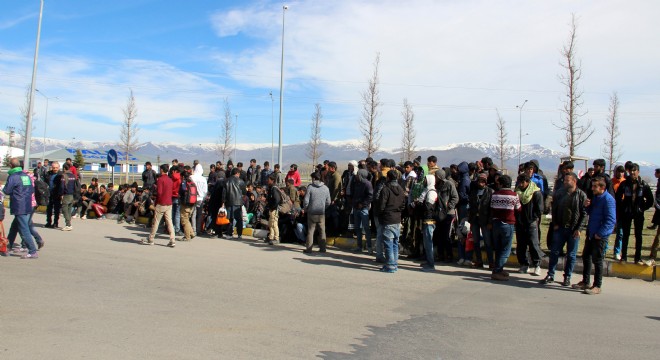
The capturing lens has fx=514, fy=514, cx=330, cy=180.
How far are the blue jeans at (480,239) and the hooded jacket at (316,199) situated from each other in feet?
11.3

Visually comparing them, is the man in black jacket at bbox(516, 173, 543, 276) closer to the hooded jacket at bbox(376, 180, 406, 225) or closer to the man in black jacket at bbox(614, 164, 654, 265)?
the man in black jacket at bbox(614, 164, 654, 265)

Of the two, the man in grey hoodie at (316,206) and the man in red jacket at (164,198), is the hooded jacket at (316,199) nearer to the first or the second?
the man in grey hoodie at (316,206)

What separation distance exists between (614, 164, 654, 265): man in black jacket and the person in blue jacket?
37.7ft

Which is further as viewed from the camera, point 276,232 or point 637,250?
point 276,232

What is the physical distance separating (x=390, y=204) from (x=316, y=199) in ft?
8.24

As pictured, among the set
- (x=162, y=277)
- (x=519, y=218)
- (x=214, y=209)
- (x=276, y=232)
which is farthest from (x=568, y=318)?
(x=214, y=209)

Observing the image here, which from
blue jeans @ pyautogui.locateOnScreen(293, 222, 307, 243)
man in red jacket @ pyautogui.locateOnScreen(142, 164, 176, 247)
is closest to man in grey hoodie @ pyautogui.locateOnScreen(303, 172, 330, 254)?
blue jeans @ pyautogui.locateOnScreen(293, 222, 307, 243)

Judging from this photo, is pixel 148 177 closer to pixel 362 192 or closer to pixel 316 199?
pixel 316 199

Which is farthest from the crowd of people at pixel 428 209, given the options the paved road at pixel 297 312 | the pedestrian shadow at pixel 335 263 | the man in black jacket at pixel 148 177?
the man in black jacket at pixel 148 177

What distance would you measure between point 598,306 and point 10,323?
7713 mm

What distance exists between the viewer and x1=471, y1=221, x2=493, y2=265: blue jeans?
32.9ft

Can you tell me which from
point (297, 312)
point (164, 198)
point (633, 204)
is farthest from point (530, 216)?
point (164, 198)

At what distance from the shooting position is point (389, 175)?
10172 mm

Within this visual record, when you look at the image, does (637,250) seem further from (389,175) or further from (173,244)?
(173,244)
